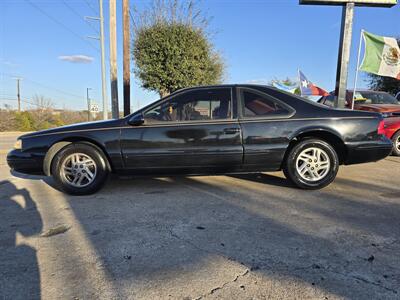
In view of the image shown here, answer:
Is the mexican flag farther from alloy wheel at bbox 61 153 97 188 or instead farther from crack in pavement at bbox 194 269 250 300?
crack in pavement at bbox 194 269 250 300

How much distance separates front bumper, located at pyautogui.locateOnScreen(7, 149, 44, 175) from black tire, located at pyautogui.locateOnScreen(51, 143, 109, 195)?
0.71ft

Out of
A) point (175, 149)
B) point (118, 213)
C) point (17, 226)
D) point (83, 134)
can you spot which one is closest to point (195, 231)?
point (118, 213)

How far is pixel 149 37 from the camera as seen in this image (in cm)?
1323

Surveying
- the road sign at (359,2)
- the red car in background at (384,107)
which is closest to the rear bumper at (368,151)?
the red car in background at (384,107)

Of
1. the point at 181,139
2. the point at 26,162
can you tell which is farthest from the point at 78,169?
the point at 181,139

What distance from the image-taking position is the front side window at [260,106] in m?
4.58

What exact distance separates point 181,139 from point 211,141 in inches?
16.8

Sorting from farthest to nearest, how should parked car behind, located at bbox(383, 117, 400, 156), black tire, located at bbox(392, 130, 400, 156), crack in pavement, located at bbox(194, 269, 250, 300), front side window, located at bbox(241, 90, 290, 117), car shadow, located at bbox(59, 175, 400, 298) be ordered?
black tire, located at bbox(392, 130, 400, 156) < parked car behind, located at bbox(383, 117, 400, 156) < front side window, located at bbox(241, 90, 290, 117) < car shadow, located at bbox(59, 175, 400, 298) < crack in pavement, located at bbox(194, 269, 250, 300)

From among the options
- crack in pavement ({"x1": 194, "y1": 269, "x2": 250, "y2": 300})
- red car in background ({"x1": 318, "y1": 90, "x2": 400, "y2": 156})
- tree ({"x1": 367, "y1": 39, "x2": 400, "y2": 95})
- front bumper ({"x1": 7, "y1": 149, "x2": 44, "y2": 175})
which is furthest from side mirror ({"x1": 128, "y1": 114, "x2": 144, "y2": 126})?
Answer: tree ({"x1": 367, "y1": 39, "x2": 400, "y2": 95})

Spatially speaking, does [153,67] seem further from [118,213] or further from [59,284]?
[59,284]

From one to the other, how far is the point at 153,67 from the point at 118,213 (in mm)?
10492

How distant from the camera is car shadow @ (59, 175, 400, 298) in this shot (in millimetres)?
2354

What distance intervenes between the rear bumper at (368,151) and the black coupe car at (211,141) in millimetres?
15

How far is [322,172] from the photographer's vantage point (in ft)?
15.3
